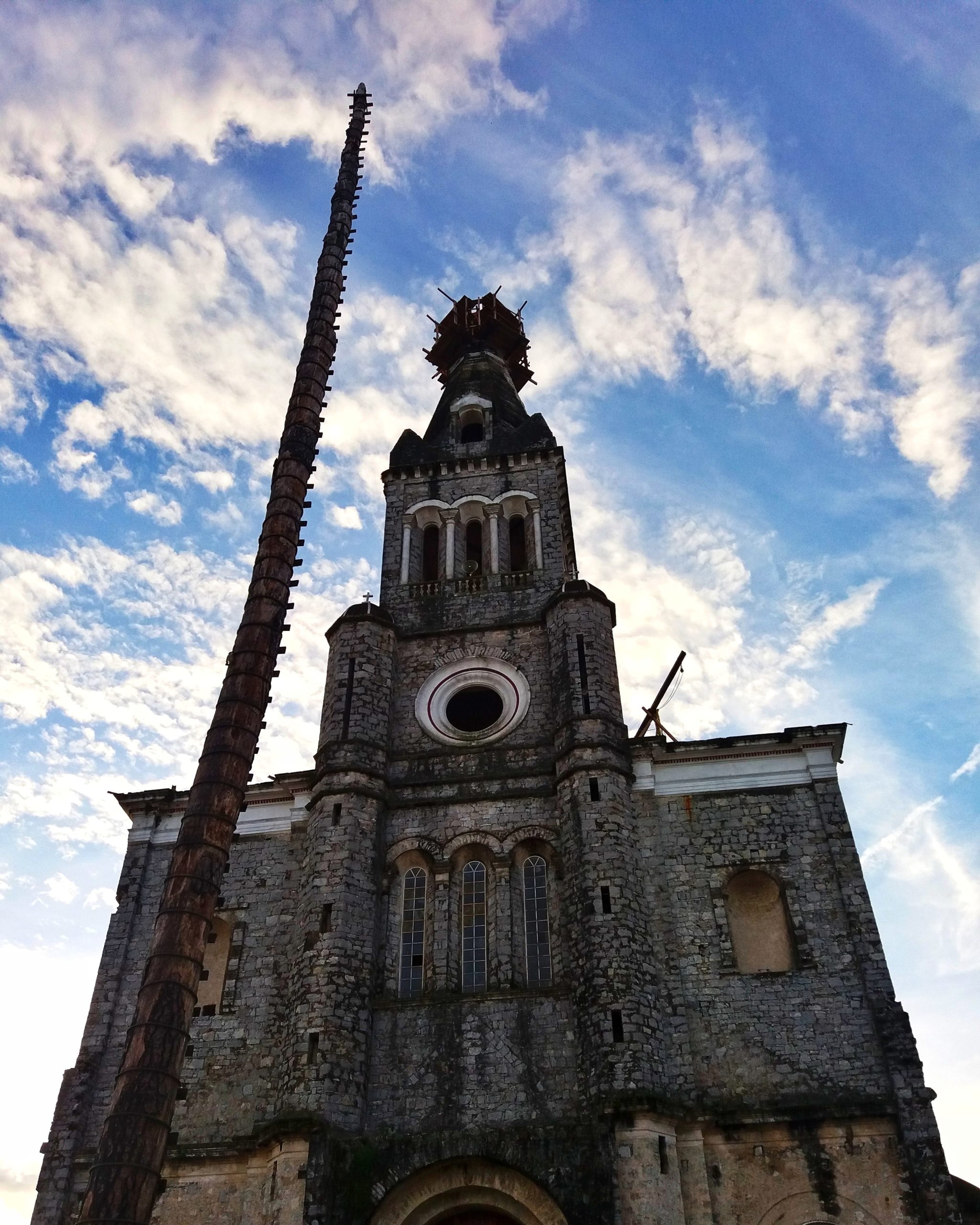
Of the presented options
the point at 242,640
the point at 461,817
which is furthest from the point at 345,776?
the point at 242,640

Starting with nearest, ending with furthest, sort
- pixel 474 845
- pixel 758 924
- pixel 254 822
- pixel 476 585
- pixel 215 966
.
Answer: pixel 758 924, pixel 215 966, pixel 474 845, pixel 254 822, pixel 476 585

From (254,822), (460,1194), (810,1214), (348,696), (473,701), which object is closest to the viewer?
(810,1214)

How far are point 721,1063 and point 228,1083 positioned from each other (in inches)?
339

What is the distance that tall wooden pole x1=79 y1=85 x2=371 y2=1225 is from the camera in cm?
1304

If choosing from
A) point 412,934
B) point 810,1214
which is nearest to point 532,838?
point 412,934

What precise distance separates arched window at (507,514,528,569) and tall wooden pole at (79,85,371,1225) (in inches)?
325

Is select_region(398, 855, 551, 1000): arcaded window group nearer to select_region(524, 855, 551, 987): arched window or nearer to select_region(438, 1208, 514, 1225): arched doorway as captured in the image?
select_region(524, 855, 551, 987): arched window

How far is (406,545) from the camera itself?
28469 mm

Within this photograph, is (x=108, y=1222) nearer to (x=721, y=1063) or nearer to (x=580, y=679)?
(x=721, y=1063)

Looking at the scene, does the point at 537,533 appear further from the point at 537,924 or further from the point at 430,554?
the point at 537,924

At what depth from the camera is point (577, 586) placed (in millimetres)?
25016

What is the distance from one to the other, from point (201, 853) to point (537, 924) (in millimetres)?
7707

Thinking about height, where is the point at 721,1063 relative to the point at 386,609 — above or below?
below

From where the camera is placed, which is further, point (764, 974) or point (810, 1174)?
point (764, 974)
